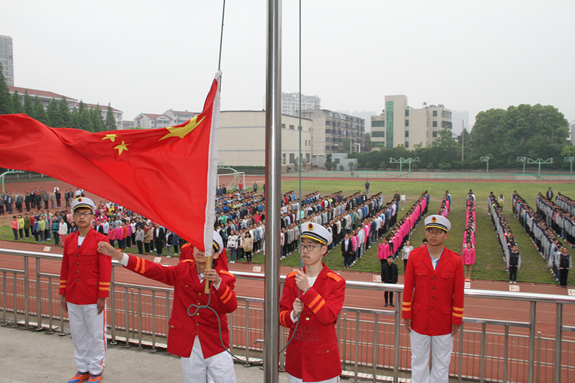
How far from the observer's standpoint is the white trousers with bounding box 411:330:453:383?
3.22 meters

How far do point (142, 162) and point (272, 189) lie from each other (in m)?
1.18

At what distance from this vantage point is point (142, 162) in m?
2.72

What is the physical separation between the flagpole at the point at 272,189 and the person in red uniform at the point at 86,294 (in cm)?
226

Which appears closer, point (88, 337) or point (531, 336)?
point (531, 336)

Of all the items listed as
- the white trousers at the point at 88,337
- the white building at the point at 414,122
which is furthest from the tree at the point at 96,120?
the white trousers at the point at 88,337

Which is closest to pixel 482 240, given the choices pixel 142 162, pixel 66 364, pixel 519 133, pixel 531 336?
pixel 531 336

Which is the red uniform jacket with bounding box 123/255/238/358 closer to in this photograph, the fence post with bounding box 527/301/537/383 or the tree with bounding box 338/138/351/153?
the fence post with bounding box 527/301/537/383

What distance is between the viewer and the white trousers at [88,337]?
Result: 3.62 m

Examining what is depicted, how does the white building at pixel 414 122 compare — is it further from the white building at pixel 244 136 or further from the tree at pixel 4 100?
the tree at pixel 4 100

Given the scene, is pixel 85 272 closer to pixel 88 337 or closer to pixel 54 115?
pixel 88 337

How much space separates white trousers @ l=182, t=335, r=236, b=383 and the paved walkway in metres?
0.81

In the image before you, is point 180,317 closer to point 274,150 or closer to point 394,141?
point 274,150

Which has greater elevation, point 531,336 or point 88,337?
point 531,336

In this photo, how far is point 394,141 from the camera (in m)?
74.9
